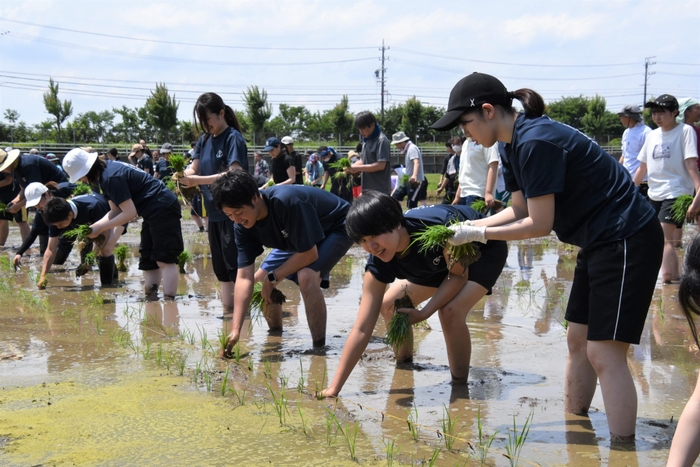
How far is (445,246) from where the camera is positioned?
414cm

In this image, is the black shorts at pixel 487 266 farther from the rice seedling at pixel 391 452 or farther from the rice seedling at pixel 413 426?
the rice seedling at pixel 391 452

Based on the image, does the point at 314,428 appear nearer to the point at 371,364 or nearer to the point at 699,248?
the point at 371,364

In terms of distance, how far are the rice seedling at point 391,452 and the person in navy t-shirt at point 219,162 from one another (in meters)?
3.70

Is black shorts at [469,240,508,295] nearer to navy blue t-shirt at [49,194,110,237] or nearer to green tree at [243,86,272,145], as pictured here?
navy blue t-shirt at [49,194,110,237]

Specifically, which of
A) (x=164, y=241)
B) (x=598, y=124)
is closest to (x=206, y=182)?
(x=164, y=241)

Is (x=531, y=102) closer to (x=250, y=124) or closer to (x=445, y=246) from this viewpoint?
(x=445, y=246)

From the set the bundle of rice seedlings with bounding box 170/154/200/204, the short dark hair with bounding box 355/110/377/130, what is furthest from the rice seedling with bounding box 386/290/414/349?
the short dark hair with bounding box 355/110/377/130

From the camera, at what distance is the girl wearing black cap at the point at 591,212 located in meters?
3.39

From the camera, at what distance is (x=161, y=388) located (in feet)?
14.9

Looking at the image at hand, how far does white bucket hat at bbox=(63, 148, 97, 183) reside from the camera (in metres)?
7.44

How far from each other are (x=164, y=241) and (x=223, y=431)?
179 inches

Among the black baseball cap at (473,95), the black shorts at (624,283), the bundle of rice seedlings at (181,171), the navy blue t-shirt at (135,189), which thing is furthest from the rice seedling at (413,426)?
the navy blue t-shirt at (135,189)

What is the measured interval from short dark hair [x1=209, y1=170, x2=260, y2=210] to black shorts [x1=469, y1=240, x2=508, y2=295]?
5.32ft

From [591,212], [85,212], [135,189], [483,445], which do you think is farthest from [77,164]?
[591,212]
